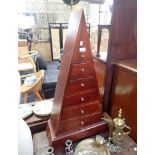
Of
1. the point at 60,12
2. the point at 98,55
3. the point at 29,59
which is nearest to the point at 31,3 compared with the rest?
the point at 60,12

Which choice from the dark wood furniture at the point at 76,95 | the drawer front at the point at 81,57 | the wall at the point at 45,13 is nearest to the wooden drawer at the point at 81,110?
the dark wood furniture at the point at 76,95

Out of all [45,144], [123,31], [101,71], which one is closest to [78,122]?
[45,144]

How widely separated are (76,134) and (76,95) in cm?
21

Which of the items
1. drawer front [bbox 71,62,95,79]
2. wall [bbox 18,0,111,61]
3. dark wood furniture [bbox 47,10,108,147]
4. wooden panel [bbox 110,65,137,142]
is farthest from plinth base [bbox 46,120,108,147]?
wall [bbox 18,0,111,61]

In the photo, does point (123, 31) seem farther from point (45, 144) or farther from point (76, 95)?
point (45, 144)

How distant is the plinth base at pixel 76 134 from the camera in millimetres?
786

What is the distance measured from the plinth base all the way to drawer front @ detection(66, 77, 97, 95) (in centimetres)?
22

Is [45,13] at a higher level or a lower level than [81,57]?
higher

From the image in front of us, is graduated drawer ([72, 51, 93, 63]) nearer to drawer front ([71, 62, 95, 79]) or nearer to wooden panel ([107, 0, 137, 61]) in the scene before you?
drawer front ([71, 62, 95, 79])

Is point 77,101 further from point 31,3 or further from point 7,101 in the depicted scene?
point 31,3

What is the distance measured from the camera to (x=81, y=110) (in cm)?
81

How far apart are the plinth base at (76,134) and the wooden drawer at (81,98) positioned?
156 mm

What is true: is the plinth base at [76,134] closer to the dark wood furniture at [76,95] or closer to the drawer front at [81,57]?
the dark wood furniture at [76,95]
